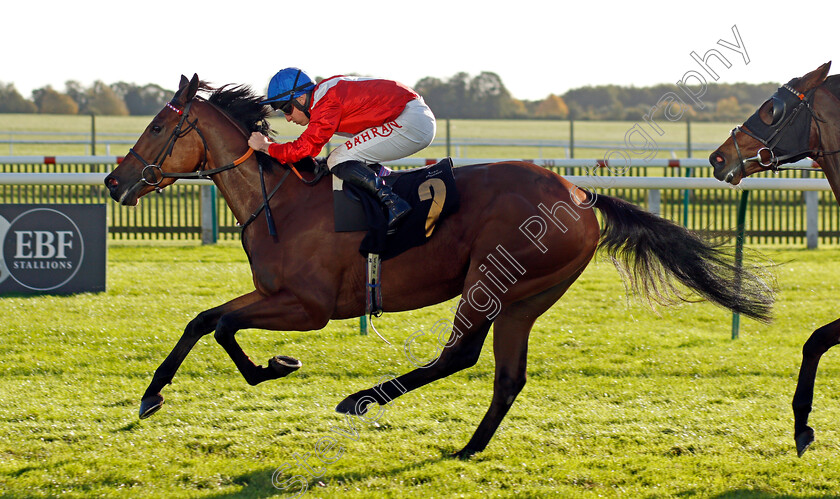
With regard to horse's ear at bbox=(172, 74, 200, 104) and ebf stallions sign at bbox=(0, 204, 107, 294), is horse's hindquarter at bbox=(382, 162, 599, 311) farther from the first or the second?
ebf stallions sign at bbox=(0, 204, 107, 294)

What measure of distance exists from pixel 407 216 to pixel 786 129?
6.06 ft

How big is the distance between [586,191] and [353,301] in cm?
128

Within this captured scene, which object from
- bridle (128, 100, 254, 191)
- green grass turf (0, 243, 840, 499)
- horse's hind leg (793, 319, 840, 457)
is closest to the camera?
green grass turf (0, 243, 840, 499)

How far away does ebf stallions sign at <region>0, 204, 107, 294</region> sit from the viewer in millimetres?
7188

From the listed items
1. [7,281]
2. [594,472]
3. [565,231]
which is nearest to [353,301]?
[565,231]

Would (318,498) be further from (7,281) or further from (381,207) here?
(7,281)

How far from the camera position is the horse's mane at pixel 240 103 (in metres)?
4.49

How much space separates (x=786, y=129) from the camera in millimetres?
4211

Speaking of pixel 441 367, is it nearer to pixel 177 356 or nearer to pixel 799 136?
pixel 177 356

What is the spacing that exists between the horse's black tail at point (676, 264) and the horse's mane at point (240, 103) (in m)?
1.76

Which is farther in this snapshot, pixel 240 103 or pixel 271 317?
pixel 240 103

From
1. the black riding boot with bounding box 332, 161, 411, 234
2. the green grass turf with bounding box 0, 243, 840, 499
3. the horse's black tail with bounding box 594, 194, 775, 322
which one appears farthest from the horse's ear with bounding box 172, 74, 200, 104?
the horse's black tail with bounding box 594, 194, 775, 322

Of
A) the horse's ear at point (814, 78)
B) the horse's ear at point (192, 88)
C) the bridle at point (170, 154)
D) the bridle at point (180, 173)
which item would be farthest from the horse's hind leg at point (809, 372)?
the horse's ear at point (192, 88)

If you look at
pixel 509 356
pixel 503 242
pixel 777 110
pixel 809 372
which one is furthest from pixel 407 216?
pixel 809 372
